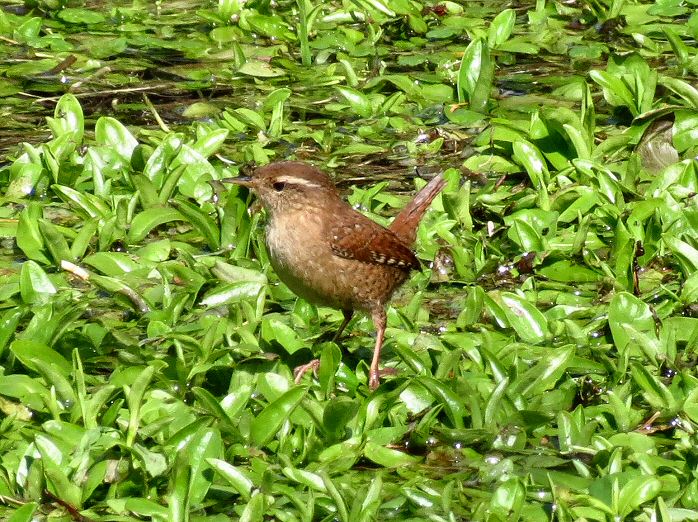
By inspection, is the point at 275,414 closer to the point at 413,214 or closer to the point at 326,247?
the point at 326,247

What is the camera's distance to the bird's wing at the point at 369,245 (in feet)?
20.2

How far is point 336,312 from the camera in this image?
273 inches

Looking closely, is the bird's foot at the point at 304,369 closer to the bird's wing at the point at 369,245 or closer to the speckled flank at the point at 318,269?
the speckled flank at the point at 318,269

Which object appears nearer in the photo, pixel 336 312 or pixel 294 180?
pixel 294 180

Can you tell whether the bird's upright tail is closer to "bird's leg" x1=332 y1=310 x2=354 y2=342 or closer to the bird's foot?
"bird's leg" x1=332 y1=310 x2=354 y2=342

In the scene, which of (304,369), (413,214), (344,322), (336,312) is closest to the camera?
(304,369)

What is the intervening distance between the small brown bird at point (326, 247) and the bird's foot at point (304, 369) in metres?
0.02

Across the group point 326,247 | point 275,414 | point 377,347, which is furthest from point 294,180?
point 275,414

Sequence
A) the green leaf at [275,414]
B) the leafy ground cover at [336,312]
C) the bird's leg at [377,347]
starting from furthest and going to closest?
the bird's leg at [377,347], the green leaf at [275,414], the leafy ground cover at [336,312]

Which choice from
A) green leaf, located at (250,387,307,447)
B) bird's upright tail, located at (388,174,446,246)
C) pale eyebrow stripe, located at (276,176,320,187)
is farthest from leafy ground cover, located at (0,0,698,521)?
pale eyebrow stripe, located at (276,176,320,187)

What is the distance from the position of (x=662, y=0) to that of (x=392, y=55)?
2.10m

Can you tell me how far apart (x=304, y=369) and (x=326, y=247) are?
1.89 ft

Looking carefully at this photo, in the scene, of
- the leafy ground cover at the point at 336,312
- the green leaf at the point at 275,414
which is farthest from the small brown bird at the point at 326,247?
the green leaf at the point at 275,414

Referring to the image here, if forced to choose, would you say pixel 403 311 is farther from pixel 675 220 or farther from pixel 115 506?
pixel 115 506
